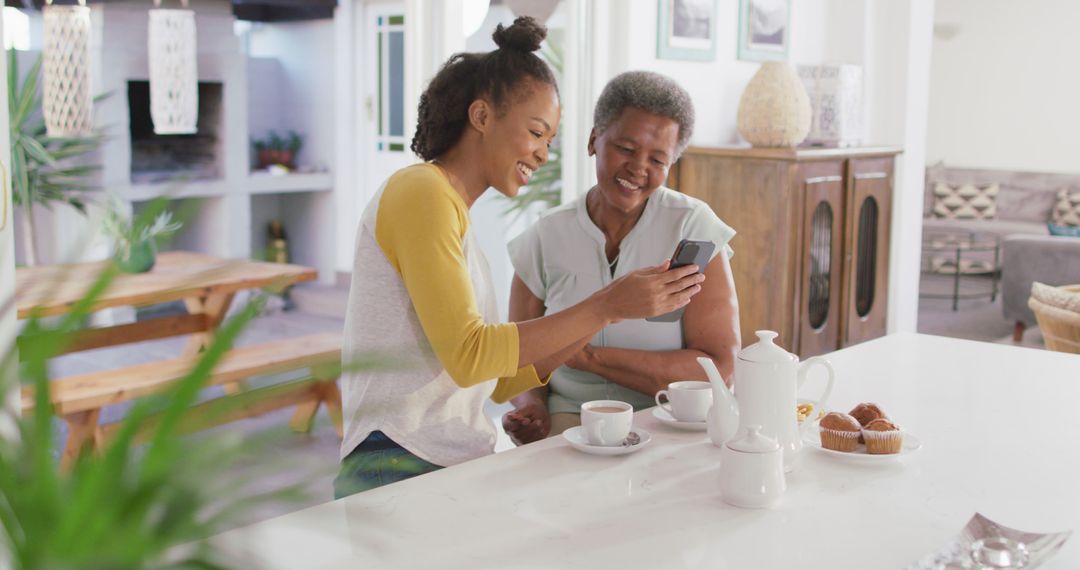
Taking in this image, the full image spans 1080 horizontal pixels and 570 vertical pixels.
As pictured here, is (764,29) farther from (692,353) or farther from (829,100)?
(692,353)

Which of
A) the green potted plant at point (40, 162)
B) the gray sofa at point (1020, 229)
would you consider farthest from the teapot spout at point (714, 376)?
the gray sofa at point (1020, 229)

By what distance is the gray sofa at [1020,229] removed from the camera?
6559 millimetres

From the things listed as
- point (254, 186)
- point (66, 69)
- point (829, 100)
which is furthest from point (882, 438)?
point (254, 186)

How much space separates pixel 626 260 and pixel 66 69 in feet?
9.26

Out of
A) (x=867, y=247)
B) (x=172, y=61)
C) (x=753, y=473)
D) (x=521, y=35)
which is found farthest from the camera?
(x=172, y=61)

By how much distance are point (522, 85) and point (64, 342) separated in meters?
1.34

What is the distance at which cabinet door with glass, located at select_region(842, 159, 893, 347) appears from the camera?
4.41 meters

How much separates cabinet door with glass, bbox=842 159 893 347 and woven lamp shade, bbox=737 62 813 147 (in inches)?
14.2

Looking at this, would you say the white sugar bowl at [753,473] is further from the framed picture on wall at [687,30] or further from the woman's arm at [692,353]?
the framed picture on wall at [687,30]

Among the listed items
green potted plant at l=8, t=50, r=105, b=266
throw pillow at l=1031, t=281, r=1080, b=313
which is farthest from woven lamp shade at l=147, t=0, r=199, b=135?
throw pillow at l=1031, t=281, r=1080, b=313

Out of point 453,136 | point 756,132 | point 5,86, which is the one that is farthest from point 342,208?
point 453,136

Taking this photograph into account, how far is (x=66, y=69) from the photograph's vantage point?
423 cm

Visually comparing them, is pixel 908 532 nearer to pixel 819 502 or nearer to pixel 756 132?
pixel 819 502

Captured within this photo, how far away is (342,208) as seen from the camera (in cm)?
866
